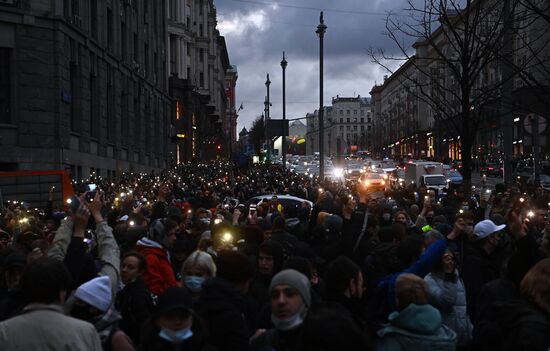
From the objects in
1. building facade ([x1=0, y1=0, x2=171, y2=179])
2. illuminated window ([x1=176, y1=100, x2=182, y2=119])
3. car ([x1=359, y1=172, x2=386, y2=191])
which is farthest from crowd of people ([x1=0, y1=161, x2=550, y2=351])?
illuminated window ([x1=176, y1=100, x2=182, y2=119])

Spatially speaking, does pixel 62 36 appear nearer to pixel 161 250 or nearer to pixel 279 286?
pixel 161 250

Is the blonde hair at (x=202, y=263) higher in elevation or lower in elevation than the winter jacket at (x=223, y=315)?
higher

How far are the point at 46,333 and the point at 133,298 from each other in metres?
1.82

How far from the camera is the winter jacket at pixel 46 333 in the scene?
461 cm

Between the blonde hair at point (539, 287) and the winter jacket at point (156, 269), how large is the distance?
127 inches

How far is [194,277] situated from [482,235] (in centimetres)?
368

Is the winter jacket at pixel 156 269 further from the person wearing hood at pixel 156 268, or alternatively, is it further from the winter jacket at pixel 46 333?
the winter jacket at pixel 46 333

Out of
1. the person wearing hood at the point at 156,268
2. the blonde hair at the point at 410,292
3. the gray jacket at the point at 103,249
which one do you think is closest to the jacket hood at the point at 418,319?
the blonde hair at the point at 410,292

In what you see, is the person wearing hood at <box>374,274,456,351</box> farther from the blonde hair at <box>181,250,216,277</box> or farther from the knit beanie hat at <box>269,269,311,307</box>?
the blonde hair at <box>181,250,216,277</box>

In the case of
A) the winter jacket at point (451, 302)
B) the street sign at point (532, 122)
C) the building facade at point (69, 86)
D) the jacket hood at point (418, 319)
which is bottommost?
the winter jacket at point (451, 302)

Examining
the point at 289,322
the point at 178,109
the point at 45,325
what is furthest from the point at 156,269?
the point at 178,109

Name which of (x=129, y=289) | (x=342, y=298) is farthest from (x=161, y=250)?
(x=342, y=298)

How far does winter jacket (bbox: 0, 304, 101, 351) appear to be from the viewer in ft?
15.1

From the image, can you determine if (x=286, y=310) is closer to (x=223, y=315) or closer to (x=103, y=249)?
(x=223, y=315)
